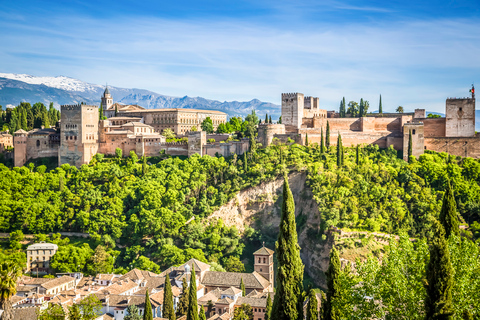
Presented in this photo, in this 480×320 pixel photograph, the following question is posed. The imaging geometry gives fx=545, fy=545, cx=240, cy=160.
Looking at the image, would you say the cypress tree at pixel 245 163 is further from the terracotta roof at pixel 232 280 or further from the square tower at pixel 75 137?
the square tower at pixel 75 137

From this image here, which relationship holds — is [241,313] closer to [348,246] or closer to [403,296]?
[348,246]

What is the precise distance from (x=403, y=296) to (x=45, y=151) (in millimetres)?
57580

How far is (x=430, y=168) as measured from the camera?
5884 cm

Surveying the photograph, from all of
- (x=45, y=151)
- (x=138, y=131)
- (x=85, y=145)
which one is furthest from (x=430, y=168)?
(x=45, y=151)

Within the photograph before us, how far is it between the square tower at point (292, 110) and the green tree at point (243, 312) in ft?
104

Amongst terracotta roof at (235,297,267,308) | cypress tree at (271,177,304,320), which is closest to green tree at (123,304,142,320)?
terracotta roof at (235,297,267,308)

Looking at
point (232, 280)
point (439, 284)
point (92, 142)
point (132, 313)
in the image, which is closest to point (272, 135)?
point (92, 142)

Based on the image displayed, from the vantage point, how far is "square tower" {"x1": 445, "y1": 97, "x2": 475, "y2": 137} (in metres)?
63.6

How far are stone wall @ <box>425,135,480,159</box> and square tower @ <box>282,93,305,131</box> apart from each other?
15648mm

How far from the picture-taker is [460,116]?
63844mm

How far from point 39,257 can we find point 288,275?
37139 millimetres

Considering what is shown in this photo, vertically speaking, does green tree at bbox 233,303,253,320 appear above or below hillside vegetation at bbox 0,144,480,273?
below

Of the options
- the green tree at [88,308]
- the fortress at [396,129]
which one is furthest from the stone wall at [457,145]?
the green tree at [88,308]

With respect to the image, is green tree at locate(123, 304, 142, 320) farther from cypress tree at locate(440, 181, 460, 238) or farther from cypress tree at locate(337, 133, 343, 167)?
cypress tree at locate(337, 133, 343, 167)
